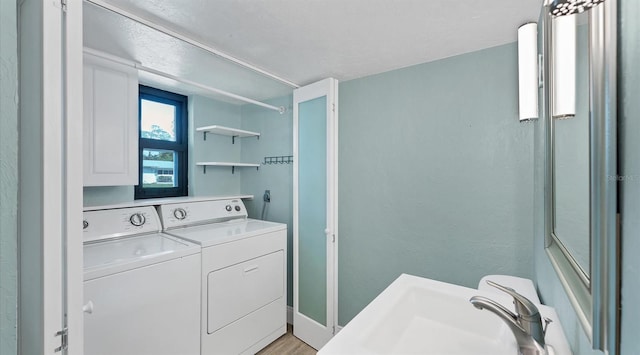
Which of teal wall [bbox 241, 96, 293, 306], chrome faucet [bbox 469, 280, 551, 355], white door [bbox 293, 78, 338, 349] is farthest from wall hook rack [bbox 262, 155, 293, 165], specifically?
chrome faucet [bbox 469, 280, 551, 355]

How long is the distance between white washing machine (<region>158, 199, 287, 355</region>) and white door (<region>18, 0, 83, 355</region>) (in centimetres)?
97

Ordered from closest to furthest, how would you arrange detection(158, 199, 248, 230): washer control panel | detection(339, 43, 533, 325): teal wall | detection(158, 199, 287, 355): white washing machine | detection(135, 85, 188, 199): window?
1. detection(339, 43, 533, 325): teal wall
2. detection(158, 199, 287, 355): white washing machine
3. detection(158, 199, 248, 230): washer control panel
4. detection(135, 85, 188, 199): window

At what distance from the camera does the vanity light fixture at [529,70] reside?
1051 millimetres

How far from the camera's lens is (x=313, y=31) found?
1516 mm

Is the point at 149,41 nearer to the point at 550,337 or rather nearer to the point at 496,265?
the point at 550,337

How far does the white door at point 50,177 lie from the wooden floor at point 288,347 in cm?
168

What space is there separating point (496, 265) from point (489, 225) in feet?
0.83

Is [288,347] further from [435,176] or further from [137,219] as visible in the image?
[435,176]

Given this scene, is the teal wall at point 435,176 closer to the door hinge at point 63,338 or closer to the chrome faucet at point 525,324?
the chrome faucet at point 525,324

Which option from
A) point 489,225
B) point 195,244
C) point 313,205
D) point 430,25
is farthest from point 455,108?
point 195,244

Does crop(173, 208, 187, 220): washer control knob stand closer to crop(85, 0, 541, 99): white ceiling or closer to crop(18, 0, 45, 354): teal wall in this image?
crop(85, 0, 541, 99): white ceiling

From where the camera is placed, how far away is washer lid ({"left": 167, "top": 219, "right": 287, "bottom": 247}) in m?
1.84

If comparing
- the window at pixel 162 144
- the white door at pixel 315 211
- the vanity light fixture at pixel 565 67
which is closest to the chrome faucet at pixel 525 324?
the vanity light fixture at pixel 565 67

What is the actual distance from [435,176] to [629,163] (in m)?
1.52
